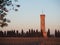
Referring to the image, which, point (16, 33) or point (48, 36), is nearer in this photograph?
point (16, 33)

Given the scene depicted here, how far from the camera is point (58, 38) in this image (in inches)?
176

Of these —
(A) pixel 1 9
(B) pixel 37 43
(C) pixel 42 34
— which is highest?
(A) pixel 1 9

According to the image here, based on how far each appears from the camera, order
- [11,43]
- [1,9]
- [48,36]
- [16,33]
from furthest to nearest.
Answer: [11,43] < [48,36] < [16,33] < [1,9]

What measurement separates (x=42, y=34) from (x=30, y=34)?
13.8 inches

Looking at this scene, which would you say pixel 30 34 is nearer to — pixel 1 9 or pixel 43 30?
pixel 43 30

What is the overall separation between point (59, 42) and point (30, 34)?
3.59 ft

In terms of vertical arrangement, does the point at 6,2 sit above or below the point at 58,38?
above

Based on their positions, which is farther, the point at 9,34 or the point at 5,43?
the point at 5,43

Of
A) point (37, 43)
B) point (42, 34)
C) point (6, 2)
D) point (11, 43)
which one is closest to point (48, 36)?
point (42, 34)

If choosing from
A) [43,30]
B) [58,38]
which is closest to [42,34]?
[43,30]

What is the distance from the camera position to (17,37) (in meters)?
4.15

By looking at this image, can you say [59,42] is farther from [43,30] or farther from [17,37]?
[17,37]

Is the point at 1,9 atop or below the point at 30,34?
atop

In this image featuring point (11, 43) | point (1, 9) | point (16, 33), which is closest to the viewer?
Result: point (1, 9)
